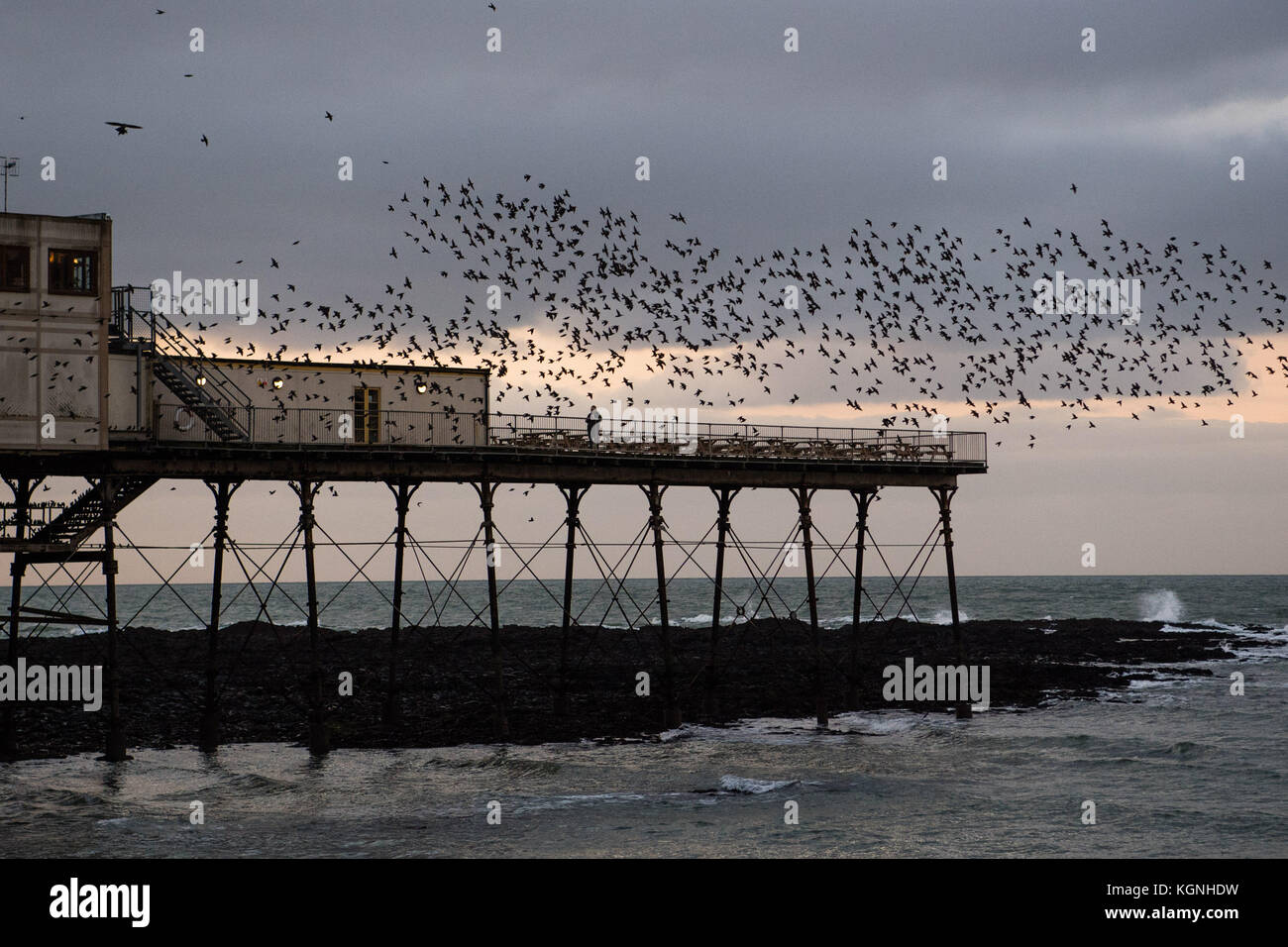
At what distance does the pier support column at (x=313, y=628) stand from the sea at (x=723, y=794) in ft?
2.28

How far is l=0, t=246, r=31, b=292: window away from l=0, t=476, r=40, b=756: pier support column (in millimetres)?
4859

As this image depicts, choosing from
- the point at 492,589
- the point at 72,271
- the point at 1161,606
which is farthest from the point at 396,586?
the point at 1161,606

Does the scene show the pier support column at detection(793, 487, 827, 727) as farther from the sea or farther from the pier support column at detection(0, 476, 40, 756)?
the pier support column at detection(0, 476, 40, 756)

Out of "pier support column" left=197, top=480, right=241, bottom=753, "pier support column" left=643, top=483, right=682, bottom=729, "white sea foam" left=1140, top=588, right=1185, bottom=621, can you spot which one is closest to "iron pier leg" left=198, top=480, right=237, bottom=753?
"pier support column" left=197, top=480, right=241, bottom=753

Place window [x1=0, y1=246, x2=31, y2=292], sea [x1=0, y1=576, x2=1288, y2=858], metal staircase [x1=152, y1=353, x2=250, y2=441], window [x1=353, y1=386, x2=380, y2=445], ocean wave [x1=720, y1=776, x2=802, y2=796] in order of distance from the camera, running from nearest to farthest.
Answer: sea [x1=0, y1=576, x2=1288, y2=858] → window [x1=0, y1=246, x2=31, y2=292] → ocean wave [x1=720, y1=776, x2=802, y2=796] → metal staircase [x1=152, y1=353, x2=250, y2=441] → window [x1=353, y1=386, x2=380, y2=445]

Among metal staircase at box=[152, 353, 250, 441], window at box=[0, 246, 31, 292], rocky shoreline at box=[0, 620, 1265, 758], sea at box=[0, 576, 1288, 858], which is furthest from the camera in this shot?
rocky shoreline at box=[0, 620, 1265, 758]

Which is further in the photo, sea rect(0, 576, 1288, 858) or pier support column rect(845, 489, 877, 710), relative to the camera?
pier support column rect(845, 489, 877, 710)

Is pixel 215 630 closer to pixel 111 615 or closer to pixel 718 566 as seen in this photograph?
pixel 111 615

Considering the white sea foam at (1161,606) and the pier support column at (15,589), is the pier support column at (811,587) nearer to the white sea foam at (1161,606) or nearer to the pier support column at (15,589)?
the pier support column at (15,589)

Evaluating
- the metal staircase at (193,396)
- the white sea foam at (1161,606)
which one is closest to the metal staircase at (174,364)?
the metal staircase at (193,396)

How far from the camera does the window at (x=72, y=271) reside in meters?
31.4

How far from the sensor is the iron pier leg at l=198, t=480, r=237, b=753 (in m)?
34.4
